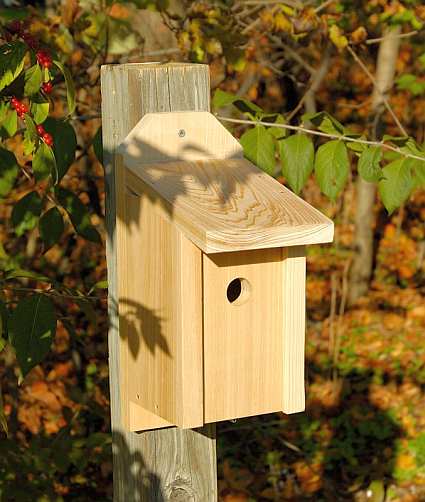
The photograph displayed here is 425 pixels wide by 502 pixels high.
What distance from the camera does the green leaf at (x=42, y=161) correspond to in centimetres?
216

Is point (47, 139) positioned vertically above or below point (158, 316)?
above

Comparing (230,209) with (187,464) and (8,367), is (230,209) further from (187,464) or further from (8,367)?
(8,367)

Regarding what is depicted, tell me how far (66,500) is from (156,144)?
302cm

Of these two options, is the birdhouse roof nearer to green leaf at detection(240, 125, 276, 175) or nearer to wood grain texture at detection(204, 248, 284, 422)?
wood grain texture at detection(204, 248, 284, 422)

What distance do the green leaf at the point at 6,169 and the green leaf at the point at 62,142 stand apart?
0.73 feet

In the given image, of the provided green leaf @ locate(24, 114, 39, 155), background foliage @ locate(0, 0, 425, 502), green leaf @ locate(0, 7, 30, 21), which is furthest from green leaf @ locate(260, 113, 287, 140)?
green leaf @ locate(0, 7, 30, 21)

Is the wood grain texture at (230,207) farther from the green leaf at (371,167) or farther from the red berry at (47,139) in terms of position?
the green leaf at (371,167)

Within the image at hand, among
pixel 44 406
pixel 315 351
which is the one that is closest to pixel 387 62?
pixel 315 351

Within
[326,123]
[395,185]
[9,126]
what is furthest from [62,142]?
[395,185]

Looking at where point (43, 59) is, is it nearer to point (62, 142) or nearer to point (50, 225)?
point (62, 142)

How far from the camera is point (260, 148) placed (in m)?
2.59

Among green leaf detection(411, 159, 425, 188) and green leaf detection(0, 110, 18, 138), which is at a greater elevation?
green leaf detection(0, 110, 18, 138)

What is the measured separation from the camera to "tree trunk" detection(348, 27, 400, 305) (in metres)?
6.49

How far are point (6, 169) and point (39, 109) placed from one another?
51 cm
